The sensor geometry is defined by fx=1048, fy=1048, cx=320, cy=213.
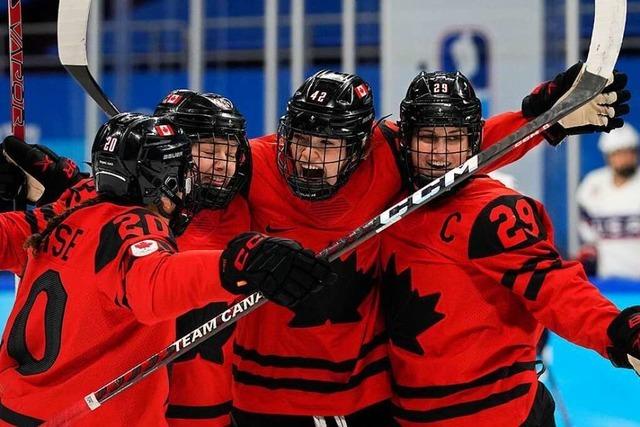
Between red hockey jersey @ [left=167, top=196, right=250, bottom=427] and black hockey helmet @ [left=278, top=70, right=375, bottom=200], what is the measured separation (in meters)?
0.17

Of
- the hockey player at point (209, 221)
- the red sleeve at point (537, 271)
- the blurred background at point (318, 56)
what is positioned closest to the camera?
the red sleeve at point (537, 271)

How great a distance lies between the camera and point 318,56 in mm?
6289

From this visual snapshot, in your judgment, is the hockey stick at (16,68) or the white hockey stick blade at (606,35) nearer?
the white hockey stick blade at (606,35)

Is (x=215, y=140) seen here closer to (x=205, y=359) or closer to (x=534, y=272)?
(x=205, y=359)

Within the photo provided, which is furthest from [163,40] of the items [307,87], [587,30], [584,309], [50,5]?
[584,309]

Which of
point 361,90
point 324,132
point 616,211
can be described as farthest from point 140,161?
point 616,211

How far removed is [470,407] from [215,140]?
2.32 ft

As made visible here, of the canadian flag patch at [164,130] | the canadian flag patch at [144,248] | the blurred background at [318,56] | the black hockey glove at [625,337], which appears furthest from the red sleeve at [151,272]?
the blurred background at [318,56]

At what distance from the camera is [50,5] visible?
7066mm

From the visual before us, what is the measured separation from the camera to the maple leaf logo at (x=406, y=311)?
76.2 inches

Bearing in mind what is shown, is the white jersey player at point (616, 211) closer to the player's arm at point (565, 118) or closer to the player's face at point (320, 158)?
the player's arm at point (565, 118)

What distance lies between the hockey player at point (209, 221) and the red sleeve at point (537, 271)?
0.48m

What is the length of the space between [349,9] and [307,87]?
13.5 ft

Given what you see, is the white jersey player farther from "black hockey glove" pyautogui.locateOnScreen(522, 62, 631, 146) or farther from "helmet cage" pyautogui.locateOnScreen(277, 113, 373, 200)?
"helmet cage" pyautogui.locateOnScreen(277, 113, 373, 200)
